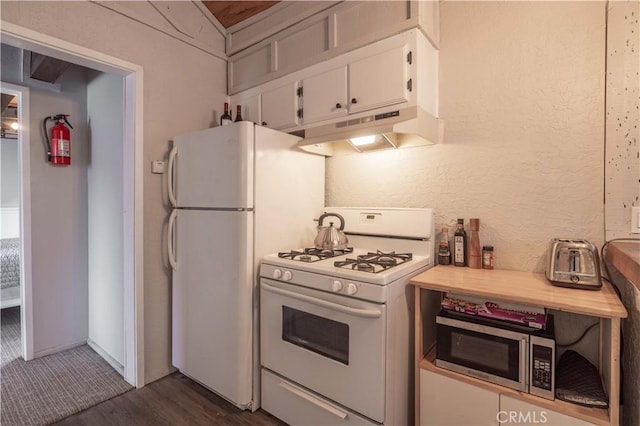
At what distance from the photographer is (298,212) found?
7.25ft

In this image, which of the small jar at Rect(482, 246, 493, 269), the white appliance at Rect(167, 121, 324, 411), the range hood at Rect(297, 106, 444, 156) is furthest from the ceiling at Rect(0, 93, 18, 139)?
the small jar at Rect(482, 246, 493, 269)

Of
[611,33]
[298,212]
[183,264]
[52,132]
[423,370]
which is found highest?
[611,33]

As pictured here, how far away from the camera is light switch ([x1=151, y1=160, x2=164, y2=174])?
228cm

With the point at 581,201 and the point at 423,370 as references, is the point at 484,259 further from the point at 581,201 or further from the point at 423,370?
the point at 423,370

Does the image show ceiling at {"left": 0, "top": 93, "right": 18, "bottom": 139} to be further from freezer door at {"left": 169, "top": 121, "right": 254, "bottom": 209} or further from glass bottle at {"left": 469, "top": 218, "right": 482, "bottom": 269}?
glass bottle at {"left": 469, "top": 218, "right": 482, "bottom": 269}

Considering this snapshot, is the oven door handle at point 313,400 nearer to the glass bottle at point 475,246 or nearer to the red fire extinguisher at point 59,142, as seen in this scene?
the glass bottle at point 475,246

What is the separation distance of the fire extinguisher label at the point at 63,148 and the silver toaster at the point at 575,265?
349 cm

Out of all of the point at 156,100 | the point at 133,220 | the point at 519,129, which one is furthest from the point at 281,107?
the point at 519,129

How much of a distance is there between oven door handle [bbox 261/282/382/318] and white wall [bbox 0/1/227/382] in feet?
3.34

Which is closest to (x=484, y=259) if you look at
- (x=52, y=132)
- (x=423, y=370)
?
(x=423, y=370)

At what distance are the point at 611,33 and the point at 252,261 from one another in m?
2.20

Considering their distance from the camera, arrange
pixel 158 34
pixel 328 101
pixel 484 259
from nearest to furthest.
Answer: pixel 484 259
pixel 328 101
pixel 158 34

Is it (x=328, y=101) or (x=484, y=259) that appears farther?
(x=328, y=101)

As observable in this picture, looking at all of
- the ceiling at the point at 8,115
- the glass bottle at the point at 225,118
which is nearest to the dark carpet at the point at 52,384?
the glass bottle at the point at 225,118
